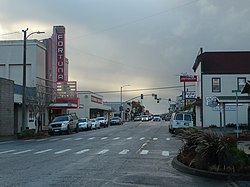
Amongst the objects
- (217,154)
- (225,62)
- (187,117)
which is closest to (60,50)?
(225,62)

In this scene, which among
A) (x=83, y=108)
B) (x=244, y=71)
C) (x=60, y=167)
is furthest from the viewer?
(x=83, y=108)

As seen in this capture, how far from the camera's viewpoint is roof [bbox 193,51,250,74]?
176 feet

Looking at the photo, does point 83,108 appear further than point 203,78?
Yes

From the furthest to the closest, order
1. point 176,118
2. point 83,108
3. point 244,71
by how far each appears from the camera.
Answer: point 83,108 < point 244,71 < point 176,118

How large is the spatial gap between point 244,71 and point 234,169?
42171 millimetres

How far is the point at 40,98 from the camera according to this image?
45.8 m

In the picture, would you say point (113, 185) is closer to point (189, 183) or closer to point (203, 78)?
point (189, 183)

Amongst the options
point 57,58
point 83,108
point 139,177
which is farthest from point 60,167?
point 83,108

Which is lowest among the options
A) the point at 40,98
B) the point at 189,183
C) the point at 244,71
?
the point at 189,183

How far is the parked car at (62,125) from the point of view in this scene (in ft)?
146

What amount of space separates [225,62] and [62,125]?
2221 cm

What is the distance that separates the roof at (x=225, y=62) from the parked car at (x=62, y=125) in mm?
17543

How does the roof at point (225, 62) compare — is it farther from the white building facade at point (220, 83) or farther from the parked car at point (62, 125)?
the parked car at point (62, 125)

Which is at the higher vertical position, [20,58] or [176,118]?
[20,58]
